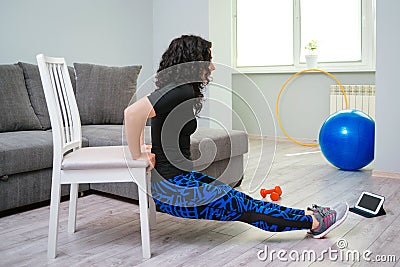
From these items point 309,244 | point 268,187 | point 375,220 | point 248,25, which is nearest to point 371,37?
point 248,25

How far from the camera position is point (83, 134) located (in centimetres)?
313

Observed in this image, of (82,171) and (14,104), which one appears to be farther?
(14,104)

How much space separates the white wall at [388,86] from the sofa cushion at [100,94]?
191 cm

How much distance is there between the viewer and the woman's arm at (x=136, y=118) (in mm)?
1854

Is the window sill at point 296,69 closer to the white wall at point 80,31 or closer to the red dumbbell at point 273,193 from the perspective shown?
the white wall at point 80,31

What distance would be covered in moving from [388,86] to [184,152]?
6.66 feet

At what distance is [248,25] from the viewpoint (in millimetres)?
5727

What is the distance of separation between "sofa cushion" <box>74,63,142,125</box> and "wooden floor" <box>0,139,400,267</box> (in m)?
0.83

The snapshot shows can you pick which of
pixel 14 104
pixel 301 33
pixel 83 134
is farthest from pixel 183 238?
pixel 301 33

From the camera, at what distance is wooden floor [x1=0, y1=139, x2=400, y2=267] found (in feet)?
6.33

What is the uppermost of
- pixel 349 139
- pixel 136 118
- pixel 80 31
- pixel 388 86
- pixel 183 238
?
pixel 80 31

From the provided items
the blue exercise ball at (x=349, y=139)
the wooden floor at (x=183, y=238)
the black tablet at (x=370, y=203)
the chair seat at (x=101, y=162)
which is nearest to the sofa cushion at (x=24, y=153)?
the wooden floor at (x=183, y=238)

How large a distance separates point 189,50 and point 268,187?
1540mm

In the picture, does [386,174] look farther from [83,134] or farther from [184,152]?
[83,134]
